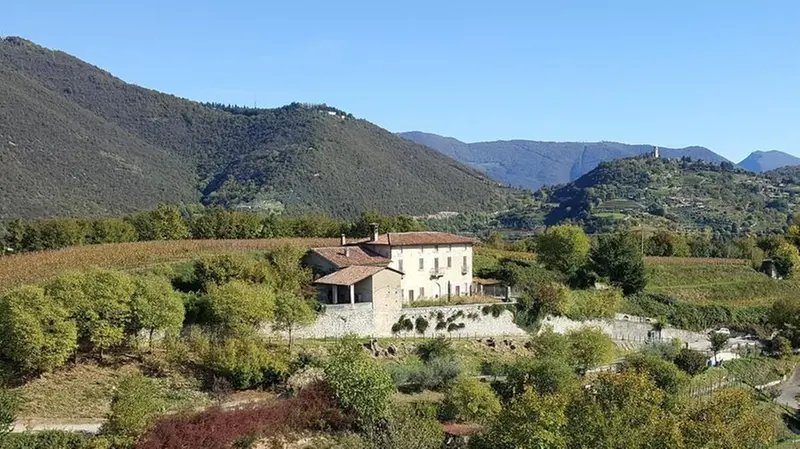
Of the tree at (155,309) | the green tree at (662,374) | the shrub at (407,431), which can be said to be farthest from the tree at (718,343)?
the tree at (155,309)

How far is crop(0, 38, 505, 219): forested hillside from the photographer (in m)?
112

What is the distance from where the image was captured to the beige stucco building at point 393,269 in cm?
4503

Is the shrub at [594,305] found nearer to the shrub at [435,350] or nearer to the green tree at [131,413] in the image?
→ the shrub at [435,350]

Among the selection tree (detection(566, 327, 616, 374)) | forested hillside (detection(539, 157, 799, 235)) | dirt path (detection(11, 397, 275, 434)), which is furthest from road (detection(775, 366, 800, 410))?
forested hillside (detection(539, 157, 799, 235))

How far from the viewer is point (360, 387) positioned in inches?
1234

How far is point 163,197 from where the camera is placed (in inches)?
5143

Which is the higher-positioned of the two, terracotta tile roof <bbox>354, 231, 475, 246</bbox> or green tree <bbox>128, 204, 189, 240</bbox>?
green tree <bbox>128, 204, 189, 240</bbox>

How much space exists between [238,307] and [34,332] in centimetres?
973

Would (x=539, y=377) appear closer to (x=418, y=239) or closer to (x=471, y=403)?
(x=471, y=403)

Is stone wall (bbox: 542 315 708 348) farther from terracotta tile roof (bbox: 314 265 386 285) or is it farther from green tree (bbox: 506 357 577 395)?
green tree (bbox: 506 357 577 395)

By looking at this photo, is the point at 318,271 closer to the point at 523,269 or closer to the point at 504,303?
the point at 504,303

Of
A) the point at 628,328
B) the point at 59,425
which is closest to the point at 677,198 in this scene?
the point at 628,328

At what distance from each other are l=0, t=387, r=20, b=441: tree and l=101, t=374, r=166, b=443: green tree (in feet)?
10.2

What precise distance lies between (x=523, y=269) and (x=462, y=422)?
27.8m
